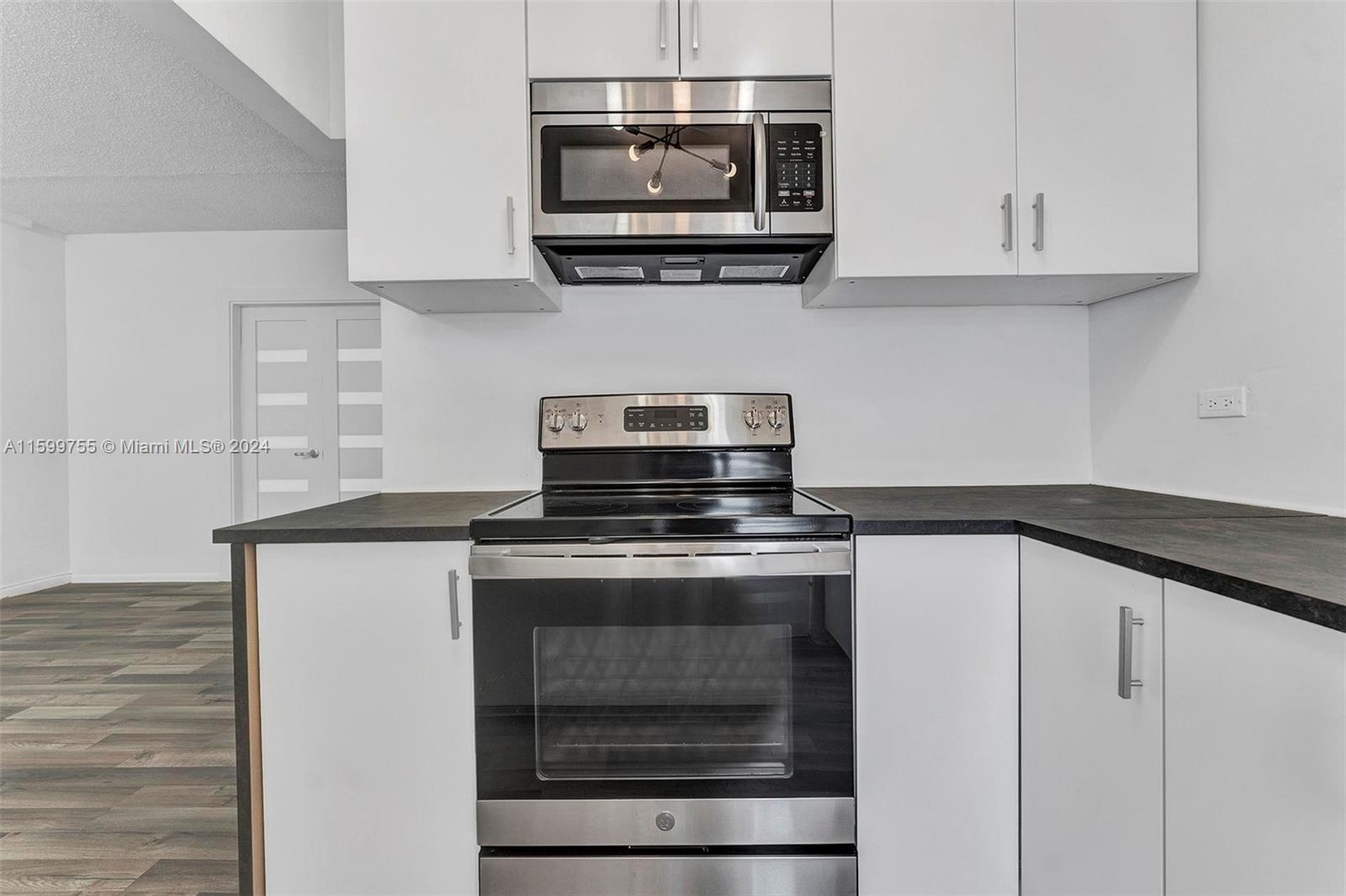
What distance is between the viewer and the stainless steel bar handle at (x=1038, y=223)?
1823mm

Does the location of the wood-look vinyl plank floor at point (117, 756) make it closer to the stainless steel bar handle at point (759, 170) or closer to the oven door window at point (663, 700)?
the oven door window at point (663, 700)

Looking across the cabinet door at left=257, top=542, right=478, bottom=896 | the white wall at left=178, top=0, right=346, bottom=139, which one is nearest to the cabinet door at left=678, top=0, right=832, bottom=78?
the white wall at left=178, top=0, right=346, bottom=139

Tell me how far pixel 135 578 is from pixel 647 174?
5278mm

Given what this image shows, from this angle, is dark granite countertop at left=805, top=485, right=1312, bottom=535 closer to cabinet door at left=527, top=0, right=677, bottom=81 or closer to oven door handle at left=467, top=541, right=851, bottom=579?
oven door handle at left=467, top=541, right=851, bottom=579

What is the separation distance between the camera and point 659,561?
1.51 meters

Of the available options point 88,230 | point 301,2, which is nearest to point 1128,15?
point 301,2

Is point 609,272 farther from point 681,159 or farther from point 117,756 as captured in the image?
point 117,756

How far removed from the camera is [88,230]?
5215mm

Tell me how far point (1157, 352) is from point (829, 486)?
0.90 metres

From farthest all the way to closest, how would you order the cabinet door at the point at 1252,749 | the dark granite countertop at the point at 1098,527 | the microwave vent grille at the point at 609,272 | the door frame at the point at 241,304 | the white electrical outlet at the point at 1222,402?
the door frame at the point at 241,304 < the microwave vent grille at the point at 609,272 < the white electrical outlet at the point at 1222,402 < the dark granite countertop at the point at 1098,527 < the cabinet door at the point at 1252,749

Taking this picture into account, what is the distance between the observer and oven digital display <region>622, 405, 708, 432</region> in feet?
6.92

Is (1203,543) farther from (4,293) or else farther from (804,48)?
(4,293)

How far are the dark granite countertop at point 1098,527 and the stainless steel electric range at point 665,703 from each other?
0.60ft

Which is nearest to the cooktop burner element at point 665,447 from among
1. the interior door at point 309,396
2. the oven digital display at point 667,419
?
the oven digital display at point 667,419
